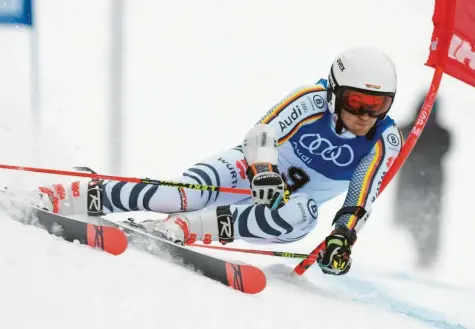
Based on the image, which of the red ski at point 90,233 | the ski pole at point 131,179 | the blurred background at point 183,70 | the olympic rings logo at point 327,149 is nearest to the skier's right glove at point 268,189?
the ski pole at point 131,179

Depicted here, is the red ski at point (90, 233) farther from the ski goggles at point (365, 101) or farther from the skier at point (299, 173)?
the ski goggles at point (365, 101)

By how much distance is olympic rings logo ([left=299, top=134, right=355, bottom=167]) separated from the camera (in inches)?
146

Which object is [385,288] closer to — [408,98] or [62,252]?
[62,252]

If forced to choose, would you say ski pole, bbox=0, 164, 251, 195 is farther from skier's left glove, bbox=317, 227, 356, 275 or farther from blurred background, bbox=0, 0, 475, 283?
blurred background, bbox=0, 0, 475, 283

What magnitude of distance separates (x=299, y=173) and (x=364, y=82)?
0.75 metres

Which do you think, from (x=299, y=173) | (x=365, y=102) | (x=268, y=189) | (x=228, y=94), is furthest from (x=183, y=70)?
(x=268, y=189)

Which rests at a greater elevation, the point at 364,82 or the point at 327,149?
the point at 364,82

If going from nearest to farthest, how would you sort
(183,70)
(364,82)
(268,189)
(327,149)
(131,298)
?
(131,298)
(268,189)
(364,82)
(327,149)
(183,70)

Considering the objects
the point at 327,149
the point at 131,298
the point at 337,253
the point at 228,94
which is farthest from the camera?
the point at 228,94

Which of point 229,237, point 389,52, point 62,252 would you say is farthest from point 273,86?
point 62,252

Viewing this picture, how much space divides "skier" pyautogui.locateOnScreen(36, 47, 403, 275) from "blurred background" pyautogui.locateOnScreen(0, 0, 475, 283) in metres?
2.50

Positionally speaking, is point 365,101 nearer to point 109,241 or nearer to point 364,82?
point 364,82

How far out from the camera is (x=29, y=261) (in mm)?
2160

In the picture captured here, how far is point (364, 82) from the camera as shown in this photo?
11.0 feet
